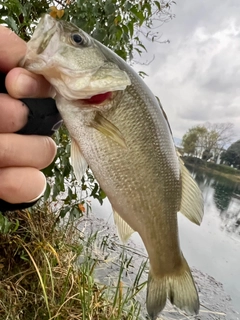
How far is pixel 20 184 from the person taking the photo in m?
1.02

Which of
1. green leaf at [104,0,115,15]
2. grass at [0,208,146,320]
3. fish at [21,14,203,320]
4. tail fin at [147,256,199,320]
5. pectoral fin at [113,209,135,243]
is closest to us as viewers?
fish at [21,14,203,320]

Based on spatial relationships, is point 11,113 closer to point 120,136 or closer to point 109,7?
point 120,136

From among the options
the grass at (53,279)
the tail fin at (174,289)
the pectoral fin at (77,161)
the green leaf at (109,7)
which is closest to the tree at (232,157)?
the grass at (53,279)

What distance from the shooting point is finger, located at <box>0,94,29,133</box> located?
3.16 ft

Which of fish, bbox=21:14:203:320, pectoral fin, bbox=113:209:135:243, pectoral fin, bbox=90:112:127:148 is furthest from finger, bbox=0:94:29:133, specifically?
pectoral fin, bbox=113:209:135:243

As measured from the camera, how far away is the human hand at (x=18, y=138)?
96 cm

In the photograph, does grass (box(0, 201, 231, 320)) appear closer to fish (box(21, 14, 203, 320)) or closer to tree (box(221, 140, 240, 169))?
fish (box(21, 14, 203, 320))

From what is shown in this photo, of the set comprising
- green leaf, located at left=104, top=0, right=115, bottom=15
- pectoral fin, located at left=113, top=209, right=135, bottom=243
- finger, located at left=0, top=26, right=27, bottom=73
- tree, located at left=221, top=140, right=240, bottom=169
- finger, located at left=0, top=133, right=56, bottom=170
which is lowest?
pectoral fin, located at left=113, top=209, right=135, bottom=243

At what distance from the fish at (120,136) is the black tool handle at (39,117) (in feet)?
0.13

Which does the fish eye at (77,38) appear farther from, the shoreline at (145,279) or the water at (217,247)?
the water at (217,247)

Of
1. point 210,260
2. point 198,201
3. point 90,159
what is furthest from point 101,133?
point 210,260

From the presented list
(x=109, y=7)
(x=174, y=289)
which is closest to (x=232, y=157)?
(x=109, y=7)

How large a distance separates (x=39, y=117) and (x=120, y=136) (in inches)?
11.2

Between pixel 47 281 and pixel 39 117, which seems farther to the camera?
pixel 47 281
